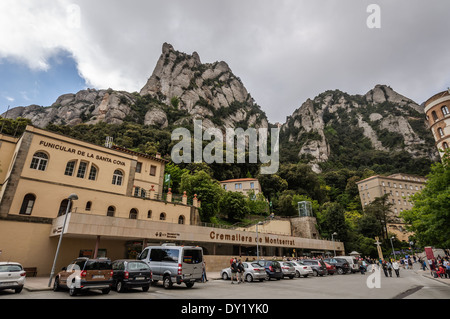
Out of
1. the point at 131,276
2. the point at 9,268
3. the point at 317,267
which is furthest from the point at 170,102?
the point at 131,276

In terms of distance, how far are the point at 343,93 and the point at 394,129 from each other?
5608 cm

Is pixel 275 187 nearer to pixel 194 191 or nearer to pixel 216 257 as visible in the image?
pixel 194 191

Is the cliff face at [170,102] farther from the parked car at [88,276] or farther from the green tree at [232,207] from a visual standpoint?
the parked car at [88,276]

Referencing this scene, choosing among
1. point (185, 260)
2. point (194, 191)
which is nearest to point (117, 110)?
point (194, 191)

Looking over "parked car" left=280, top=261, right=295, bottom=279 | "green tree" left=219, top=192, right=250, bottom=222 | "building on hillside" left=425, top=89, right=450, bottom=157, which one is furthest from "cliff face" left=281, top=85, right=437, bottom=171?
"parked car" left=280, top=261, right=295, bottom=279

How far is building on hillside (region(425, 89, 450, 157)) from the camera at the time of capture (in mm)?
37463

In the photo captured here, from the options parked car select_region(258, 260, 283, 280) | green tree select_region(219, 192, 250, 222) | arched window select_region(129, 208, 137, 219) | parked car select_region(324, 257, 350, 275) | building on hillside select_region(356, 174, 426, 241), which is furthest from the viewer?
building on hillside select_region(356, 174, 426, 241)

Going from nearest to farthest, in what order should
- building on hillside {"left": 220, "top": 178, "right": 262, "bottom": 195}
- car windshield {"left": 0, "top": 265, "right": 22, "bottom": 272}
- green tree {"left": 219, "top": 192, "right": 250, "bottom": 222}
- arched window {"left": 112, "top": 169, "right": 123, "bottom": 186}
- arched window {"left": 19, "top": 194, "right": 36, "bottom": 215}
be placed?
1. car windshield {"left": 0, "top": 265, "right": 22, "bottom": 272}
2. arched window {"left": 19, "top": 194, "right": 36, "bottom": 215}
3. arched window {"left": 112, "top": 169, "right": 123, "bottom": 186}
4. green tree {"left": 219, "top": 192, "right": 250, "bottom": 222}
5. building on hillside {"left": 220, "top": 178, "right": 262, "bottom": 195}

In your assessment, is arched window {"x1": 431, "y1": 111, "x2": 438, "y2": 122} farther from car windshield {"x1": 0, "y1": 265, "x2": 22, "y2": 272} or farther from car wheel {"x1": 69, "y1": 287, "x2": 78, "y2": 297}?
car windshield {"x1": 0, "y1": 265, "x2": 22, "y2": 272}

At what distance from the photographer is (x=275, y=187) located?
68375mm

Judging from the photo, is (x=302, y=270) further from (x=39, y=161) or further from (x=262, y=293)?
(x=39, y=161)

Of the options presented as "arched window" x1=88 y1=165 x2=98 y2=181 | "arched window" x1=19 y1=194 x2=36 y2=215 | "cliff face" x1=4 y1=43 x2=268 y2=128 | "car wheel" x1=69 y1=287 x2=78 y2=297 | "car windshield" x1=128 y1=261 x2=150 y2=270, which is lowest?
"car wheel" x1=69 y1=287 x2=78 y2=297

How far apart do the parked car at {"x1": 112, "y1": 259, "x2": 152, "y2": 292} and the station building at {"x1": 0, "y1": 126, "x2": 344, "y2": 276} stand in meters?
6.13

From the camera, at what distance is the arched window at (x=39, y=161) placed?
69.9 feet
